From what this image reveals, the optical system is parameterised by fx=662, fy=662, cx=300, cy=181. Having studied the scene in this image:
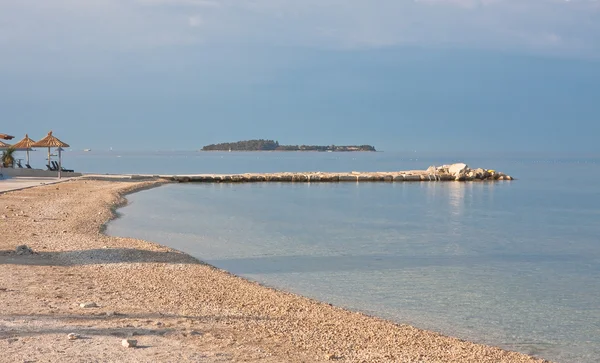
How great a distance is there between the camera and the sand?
675 centimetres

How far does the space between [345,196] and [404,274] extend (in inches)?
1054

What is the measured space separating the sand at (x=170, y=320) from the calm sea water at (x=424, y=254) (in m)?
1.34

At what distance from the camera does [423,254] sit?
56.9ft

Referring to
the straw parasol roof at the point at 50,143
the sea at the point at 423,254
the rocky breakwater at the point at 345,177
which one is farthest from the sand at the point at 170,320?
the rocky breakwater at the point at 345,177

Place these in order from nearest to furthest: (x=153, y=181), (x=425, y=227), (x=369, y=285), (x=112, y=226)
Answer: (x=369, y=285)
(x=112, y=226)
(x=425, y=227)
(x=153, y=181)

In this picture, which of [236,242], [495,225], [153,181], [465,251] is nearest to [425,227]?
[495,225]

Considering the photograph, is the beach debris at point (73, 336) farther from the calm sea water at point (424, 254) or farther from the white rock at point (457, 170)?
the white rock at point (457, 170)

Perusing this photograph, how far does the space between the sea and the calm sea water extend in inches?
1.4

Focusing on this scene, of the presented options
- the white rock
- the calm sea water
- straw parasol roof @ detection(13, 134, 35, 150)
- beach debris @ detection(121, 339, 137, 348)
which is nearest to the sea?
the calm sea water

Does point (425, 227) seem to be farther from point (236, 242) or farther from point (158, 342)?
point (158, 342)

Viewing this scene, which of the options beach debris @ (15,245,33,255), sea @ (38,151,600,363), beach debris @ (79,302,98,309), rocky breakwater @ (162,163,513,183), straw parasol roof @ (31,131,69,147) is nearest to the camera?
beach debris @ (79,302,98,309)

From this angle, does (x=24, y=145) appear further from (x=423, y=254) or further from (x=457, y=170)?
(x=457, y=170)

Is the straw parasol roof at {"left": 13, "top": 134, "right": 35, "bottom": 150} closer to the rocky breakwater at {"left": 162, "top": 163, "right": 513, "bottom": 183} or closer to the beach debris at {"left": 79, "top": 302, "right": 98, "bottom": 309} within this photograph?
the rocky breakwater at {"left": 162, "top": 163, "right": 513, "bottom": 183}

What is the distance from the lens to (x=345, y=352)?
714 cm
